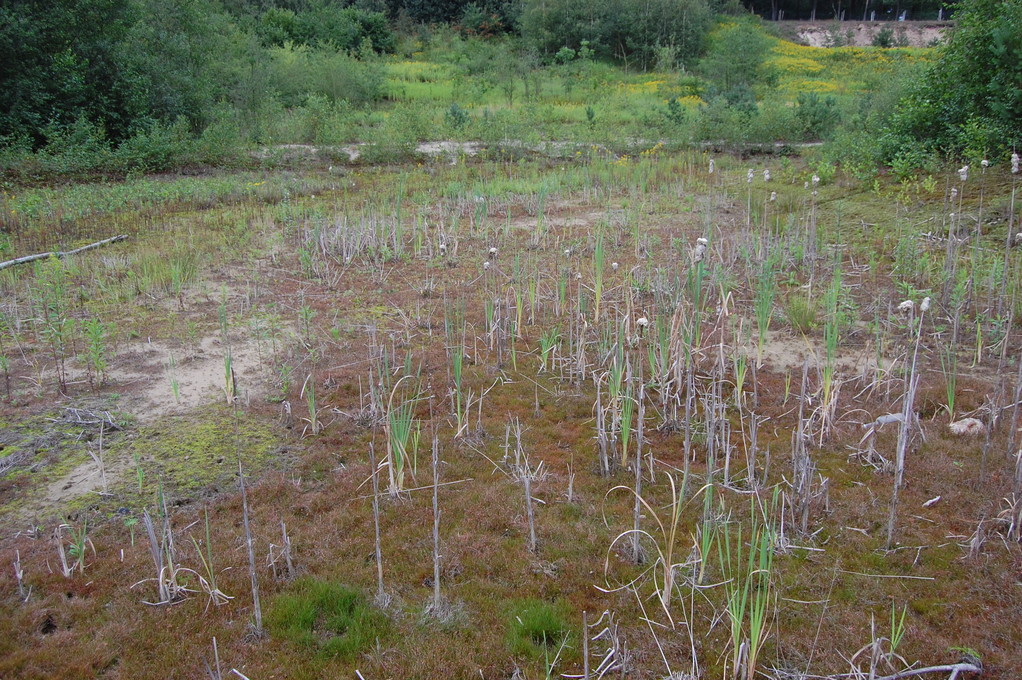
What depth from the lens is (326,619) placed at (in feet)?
9.45

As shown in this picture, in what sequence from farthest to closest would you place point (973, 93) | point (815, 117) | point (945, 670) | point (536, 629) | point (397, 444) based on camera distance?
point (815, 117)
point (973, 93)
point (397, 444)
point (536, 629)
point (945, 670)

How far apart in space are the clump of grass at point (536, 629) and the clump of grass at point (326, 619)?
503 mm

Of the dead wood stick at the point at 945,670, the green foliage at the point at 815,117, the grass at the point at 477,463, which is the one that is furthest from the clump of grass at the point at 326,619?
the green foliage at the point at 815,117

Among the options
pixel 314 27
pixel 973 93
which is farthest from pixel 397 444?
pixel 314 27

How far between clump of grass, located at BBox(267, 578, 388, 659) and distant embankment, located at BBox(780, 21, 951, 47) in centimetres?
3945

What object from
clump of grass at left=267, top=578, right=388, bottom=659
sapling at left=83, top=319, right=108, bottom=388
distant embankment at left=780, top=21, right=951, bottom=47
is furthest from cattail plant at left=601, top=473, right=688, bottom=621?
distant embankment at left=780, top=21, right=951, bottom=47

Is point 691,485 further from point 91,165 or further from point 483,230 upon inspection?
point 91,165

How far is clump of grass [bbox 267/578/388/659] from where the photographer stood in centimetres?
274

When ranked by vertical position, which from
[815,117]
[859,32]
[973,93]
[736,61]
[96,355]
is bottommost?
[96,355]

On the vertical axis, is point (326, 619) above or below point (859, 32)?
below

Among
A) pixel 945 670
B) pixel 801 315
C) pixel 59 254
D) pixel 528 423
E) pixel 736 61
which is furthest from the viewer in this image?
pixel 736 61

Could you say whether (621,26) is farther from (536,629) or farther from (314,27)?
(536,629)

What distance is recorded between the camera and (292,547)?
10.8ft

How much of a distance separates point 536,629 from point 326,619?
2.72ft
